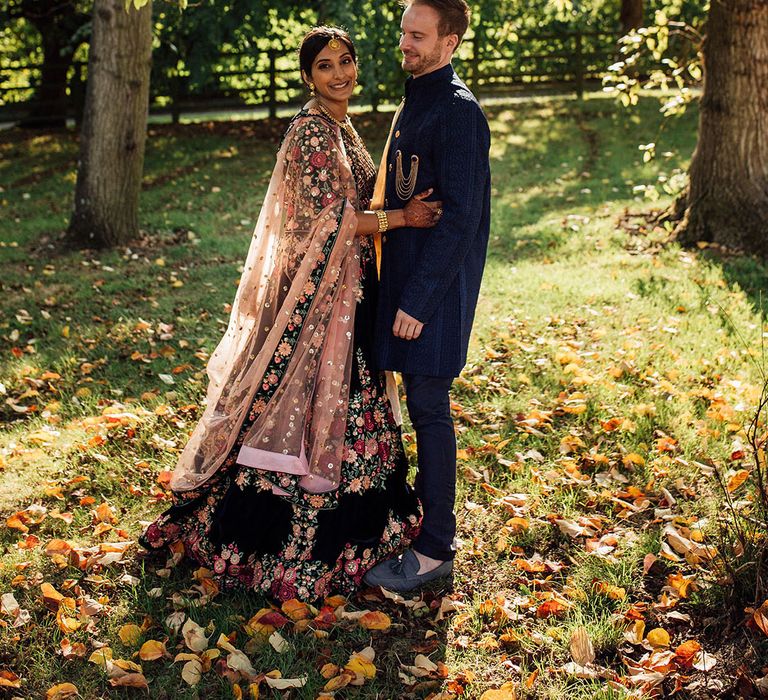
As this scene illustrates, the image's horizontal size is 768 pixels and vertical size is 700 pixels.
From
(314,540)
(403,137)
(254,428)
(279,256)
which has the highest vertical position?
(403,137)

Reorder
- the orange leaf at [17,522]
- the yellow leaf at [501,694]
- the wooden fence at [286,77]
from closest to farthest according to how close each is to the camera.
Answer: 1. the yellow leaf at [501,694]
2. the orange leaf at [17,522]
3. the wooden fence at [286,77]

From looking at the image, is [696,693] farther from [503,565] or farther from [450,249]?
[450,249]

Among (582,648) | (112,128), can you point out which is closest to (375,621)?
(582,648)

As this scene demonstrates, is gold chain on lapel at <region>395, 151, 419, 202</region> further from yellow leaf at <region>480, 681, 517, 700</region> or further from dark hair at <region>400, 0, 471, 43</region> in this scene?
yellow leaf at <region>480, 681, 517, 700</region>

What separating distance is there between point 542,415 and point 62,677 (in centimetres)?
288

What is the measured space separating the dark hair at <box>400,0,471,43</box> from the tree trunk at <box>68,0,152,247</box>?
20.8 feet

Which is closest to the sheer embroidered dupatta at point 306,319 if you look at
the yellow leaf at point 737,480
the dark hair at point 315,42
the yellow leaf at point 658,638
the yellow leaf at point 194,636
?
the dark hair at point 315,42

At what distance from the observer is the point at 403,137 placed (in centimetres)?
313

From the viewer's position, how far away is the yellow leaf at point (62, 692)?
2756 millimetres

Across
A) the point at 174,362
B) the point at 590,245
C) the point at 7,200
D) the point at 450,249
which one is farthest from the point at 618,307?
the point at 7,200

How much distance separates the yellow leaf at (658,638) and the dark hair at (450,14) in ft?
7.50

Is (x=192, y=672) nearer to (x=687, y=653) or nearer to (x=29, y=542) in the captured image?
(x=29, y=542)

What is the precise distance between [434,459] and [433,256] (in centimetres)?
84

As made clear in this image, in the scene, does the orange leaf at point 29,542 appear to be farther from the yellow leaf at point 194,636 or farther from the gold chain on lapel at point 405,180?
the gold chain on lapel at point 405,180
